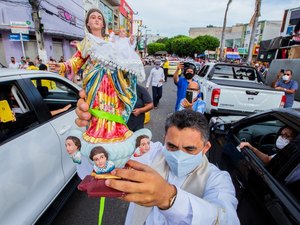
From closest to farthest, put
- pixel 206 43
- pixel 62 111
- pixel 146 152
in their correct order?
1. pixel 146 152
2. pixel 62 111
3. pixel 206 43

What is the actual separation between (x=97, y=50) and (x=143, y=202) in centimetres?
73

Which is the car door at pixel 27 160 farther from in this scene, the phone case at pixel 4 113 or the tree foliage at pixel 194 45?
the tree foliage at pixel 194 45

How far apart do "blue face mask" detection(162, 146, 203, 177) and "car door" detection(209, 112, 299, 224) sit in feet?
1.93

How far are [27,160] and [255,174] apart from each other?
1.84 metres

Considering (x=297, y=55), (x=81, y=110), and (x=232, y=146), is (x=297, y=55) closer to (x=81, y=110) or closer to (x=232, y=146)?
(x=232, y=146)

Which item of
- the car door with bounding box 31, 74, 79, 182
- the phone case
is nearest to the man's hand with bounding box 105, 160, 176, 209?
the car door with bounding box 31, 74, 79, 182

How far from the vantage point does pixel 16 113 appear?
1940 mm

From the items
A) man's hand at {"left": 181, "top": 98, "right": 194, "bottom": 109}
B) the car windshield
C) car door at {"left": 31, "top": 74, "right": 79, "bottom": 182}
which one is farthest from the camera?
the car windshield

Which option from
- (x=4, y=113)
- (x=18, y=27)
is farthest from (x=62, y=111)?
(x=18, y=27)

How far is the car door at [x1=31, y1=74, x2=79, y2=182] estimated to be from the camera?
2068 millimetres

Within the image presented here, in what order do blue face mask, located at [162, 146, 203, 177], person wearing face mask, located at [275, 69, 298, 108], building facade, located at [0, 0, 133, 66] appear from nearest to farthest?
blue face mask, located at [162, 146, 203, 177] → person wearing face mask, located at [275, 69, 298, 108] → building facade, located at [0, 0, 133, 66]

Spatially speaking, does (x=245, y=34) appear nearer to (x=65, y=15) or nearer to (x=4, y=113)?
(x=65, y=15)

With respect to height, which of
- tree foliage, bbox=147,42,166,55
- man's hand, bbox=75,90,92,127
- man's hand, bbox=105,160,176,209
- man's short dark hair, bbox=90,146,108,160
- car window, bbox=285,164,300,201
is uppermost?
tree foliage, bbox=147,42,166,55

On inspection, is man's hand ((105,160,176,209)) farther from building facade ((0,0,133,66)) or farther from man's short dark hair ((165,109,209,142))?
building facade ((0,0,133,66))
